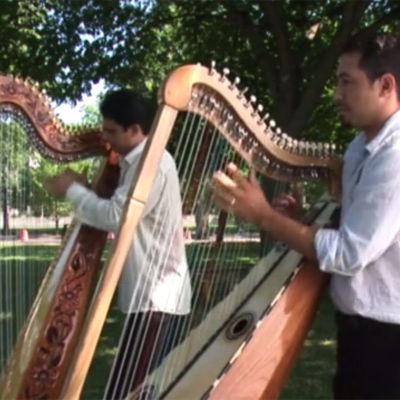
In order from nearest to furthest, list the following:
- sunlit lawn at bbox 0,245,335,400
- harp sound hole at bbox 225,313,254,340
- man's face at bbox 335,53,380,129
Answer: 1. man's face at bbox 335,53,380,129
2. harp sound hole at bbox 225,313,254,340
3. sunlit lawn at bbox 0,245,335,400

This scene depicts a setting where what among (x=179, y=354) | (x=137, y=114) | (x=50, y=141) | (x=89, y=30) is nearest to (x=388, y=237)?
(x=179, y=354)

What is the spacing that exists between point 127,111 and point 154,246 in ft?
1.94

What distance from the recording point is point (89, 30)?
33.1 ft

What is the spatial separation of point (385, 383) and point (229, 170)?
70 cm

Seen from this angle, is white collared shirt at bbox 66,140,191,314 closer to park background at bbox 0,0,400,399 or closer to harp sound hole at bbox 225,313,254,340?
harp sound hole at bbox 225,313,254,340

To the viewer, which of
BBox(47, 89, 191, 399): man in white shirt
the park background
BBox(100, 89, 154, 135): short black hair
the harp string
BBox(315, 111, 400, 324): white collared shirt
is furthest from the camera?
the park background

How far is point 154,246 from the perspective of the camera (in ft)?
9.75

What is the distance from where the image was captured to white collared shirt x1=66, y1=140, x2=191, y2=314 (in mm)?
2844

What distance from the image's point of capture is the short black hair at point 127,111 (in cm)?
330

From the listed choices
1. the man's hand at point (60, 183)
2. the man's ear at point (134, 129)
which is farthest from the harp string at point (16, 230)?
the man's ear at point (134, 129)

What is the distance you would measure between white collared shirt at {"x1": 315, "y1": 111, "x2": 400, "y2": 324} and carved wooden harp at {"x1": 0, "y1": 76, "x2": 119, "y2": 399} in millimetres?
1355

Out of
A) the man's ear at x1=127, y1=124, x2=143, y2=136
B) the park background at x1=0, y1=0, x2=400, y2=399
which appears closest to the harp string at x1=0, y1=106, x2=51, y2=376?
the man's ear at x1=127, y1=124, x2=143, y2=136

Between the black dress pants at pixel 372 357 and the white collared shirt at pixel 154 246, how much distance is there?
0.68 metres

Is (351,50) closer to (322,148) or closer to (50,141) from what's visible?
(322,148)
